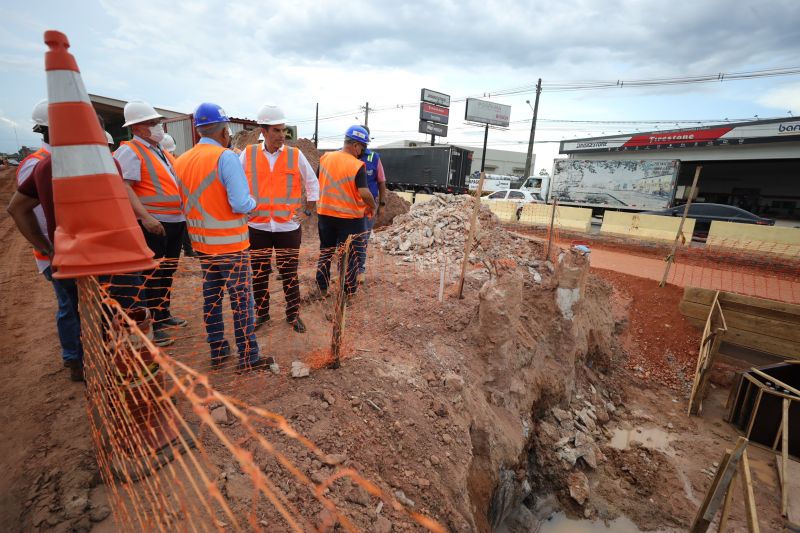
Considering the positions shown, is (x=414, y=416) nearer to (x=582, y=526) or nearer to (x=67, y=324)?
(x=67, y=324)

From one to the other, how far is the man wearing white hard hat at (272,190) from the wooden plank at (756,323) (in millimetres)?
7391

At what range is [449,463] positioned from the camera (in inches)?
112

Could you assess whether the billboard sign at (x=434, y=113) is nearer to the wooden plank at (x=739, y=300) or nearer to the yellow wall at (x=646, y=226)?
the yellow wall at (x=646, y=226)

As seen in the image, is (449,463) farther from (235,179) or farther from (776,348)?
(776,348)

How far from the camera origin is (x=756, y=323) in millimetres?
6445

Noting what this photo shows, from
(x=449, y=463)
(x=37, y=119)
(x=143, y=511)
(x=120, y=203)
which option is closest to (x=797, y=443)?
(x=449, y=463)

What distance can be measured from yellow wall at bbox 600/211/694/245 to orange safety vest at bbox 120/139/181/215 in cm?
1327

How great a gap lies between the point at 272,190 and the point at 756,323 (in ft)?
26.6

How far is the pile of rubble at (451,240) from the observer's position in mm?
6320

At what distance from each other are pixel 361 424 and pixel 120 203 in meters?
1.95

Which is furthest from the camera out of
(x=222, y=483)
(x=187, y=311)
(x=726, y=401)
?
(x=726, y=401)

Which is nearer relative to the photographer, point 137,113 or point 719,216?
point 137,113

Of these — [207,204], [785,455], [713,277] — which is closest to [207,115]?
[207,204]

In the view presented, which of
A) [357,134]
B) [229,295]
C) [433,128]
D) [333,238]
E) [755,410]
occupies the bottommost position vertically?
[755,410]
